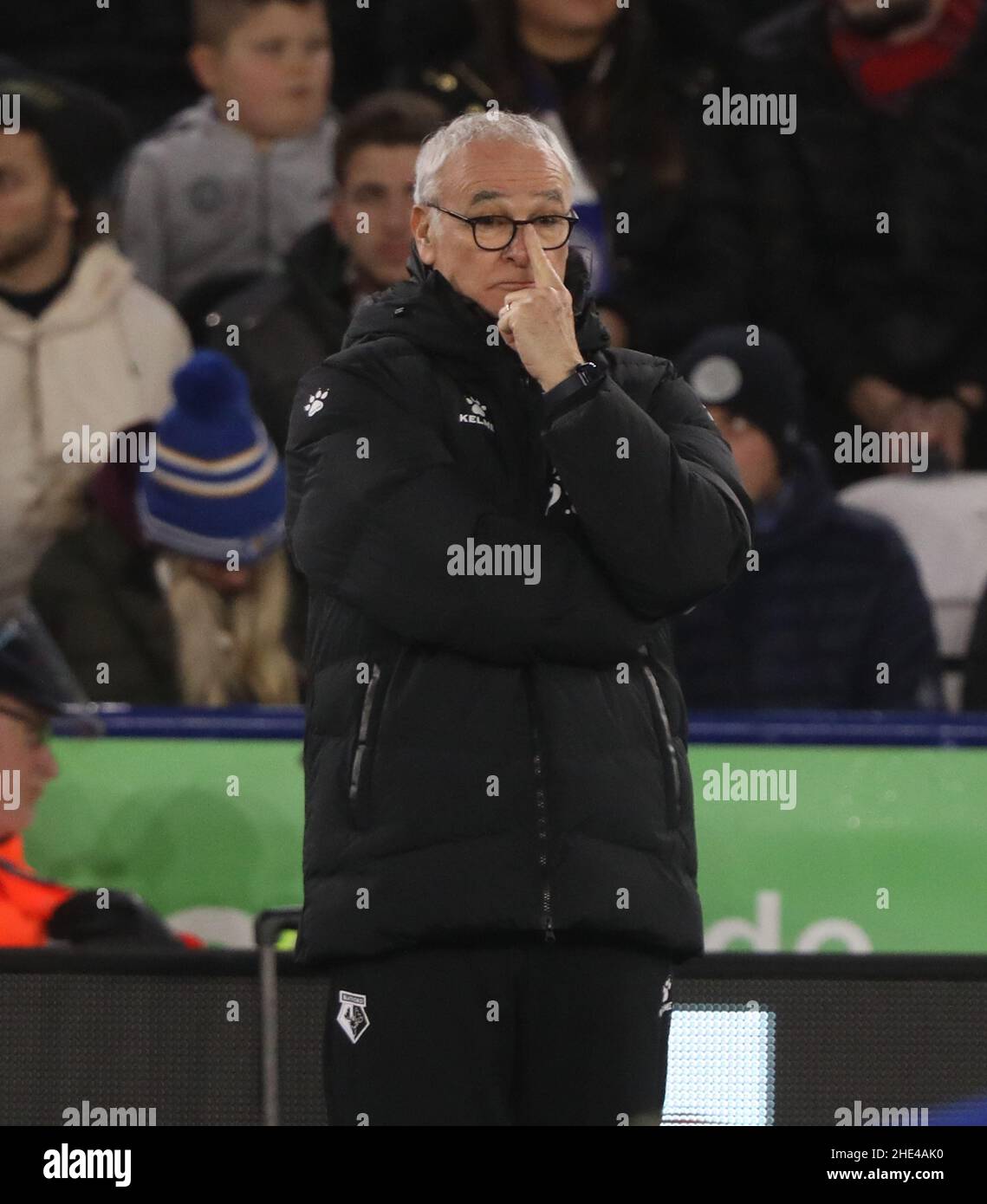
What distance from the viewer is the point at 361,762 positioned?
8.58 feet

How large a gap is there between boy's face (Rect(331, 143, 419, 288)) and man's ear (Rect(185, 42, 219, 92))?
73 centimetres

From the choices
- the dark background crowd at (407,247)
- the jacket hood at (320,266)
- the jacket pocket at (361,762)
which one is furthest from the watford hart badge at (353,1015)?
the jacket hood at (320,266)

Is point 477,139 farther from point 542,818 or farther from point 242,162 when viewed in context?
point 242,162

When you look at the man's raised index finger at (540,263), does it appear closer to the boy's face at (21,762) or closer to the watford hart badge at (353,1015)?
the watford hart badge at (353,1015)

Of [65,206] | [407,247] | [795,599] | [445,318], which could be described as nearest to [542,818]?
[445,318]

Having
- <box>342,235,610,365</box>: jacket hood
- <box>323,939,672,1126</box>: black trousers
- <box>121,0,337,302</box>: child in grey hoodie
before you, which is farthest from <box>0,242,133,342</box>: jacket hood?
<box>323,939,672,1126</box>: black trousers

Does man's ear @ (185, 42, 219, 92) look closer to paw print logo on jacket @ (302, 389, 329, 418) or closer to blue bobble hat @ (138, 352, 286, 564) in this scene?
blue bobble hat @ (138, 352, 286, 564)

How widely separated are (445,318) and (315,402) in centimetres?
20

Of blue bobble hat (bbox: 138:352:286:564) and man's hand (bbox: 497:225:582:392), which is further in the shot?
blue bobble hat (bbox: 138:352:286:564)

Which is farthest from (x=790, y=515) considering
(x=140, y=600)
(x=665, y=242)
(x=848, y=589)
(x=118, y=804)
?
(x=118, y=804)

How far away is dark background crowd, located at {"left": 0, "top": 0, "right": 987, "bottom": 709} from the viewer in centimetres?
557

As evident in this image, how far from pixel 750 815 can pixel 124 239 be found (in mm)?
2996

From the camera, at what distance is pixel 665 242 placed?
629 centimetres

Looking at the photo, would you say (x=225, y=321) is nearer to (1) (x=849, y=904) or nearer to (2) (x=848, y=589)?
(2) (x=848, y=589)
